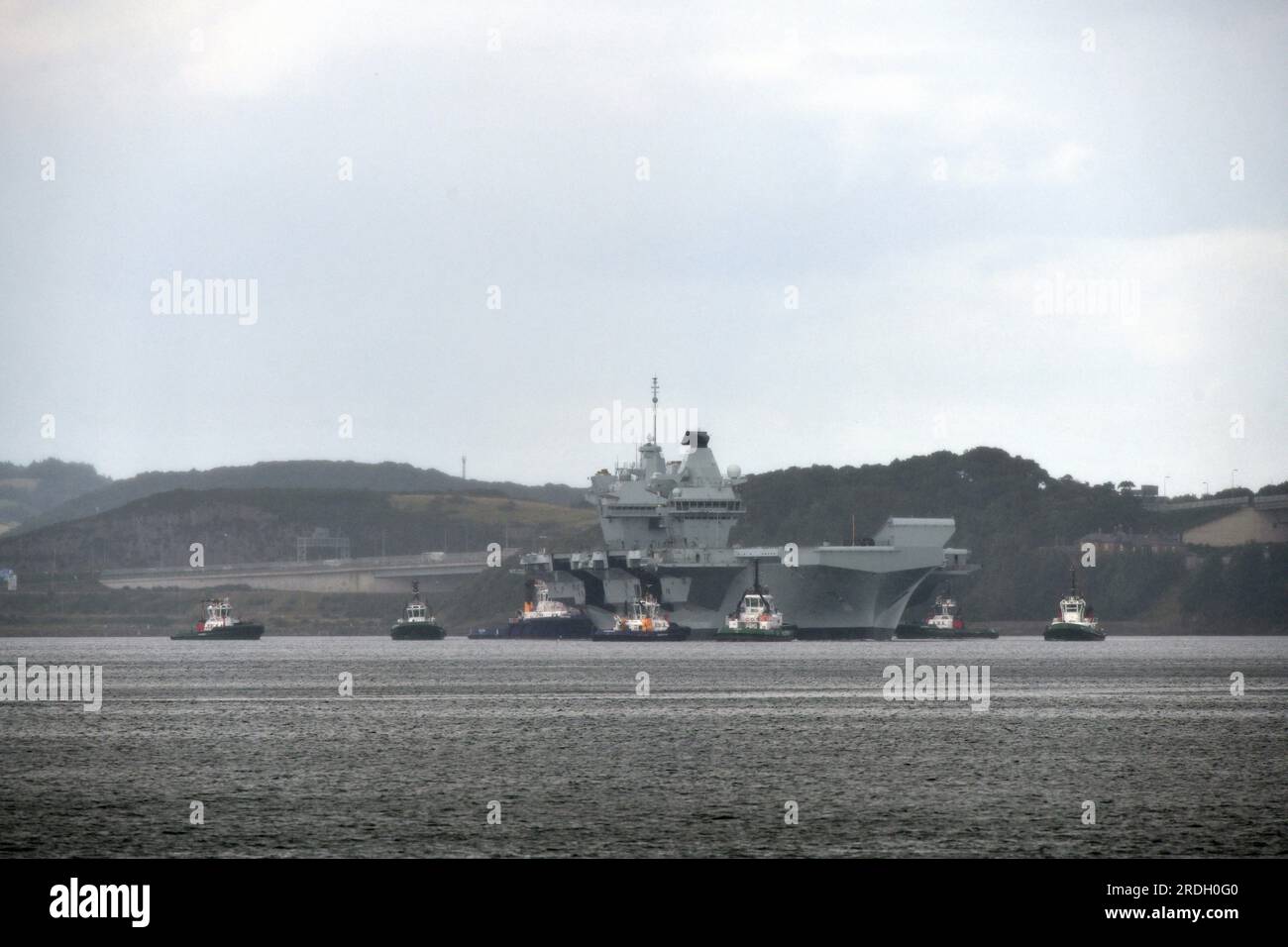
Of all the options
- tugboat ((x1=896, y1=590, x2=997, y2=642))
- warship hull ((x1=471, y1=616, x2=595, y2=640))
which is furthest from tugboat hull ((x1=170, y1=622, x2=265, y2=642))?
tugboat ((x1=896, y1=590, x2=997, y2=642))

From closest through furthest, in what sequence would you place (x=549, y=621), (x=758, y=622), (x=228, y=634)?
(x=758, y=622), (x=549, y=621), (x=228, y=634)

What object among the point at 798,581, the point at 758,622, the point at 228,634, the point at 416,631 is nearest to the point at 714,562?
the point at 758,622

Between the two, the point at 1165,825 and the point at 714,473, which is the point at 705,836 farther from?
the point at 714,473

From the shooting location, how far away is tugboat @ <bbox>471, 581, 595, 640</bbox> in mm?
173375

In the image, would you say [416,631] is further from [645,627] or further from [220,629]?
[645,627]

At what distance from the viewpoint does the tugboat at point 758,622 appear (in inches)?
5595

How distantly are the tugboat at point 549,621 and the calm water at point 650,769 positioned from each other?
7738cm

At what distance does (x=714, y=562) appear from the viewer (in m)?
146

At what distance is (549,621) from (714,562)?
34719 millimetres

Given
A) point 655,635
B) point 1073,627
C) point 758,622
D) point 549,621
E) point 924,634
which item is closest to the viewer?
point 758,622

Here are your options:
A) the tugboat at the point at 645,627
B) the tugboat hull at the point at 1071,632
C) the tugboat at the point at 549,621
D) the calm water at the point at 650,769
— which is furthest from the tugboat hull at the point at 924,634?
the calm water at the point at 650,769

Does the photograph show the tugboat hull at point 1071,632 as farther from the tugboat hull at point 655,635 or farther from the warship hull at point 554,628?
the warship hull at point 554,628
